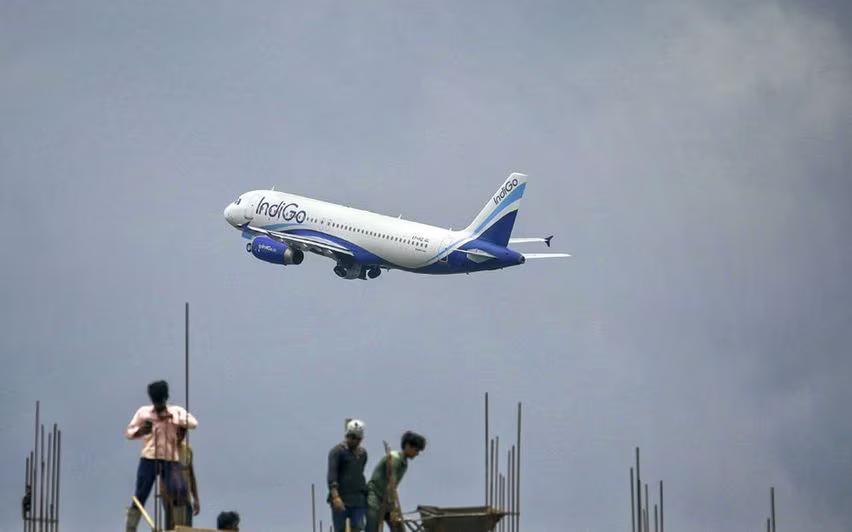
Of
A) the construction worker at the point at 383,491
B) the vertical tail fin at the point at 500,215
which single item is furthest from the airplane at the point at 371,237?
the construction worker at the point at 383,491

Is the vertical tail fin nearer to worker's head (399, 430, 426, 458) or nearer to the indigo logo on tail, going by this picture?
the indigo logo on tail

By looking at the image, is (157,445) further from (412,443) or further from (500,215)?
(500,215)

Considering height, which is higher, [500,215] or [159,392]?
[500,215]

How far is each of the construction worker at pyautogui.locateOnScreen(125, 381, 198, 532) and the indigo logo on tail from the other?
71.6 meters

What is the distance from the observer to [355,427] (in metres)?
31.6

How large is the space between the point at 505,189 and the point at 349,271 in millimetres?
10096

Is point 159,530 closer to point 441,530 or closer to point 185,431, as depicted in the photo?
point 185,431

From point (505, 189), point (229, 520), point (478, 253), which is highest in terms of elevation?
point (505, 189)

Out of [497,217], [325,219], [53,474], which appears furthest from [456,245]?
[53,474]

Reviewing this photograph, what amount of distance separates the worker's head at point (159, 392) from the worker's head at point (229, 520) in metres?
2.10

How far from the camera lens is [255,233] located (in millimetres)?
108938

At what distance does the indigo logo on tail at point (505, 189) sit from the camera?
335 ft

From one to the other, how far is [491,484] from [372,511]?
812 centimetres

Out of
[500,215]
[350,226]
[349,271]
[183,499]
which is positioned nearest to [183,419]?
[183,499]
